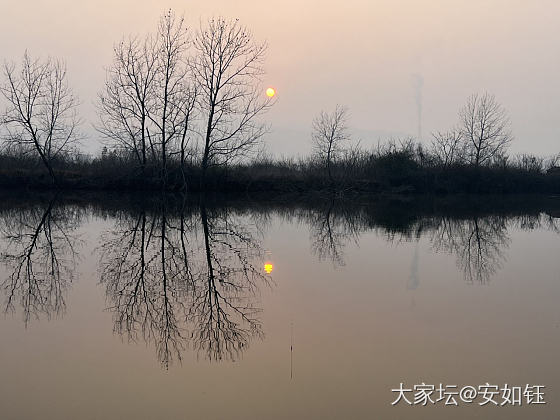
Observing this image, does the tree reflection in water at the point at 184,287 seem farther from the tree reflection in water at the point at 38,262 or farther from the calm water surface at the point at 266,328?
the tree reflection in water at the point at 38,262

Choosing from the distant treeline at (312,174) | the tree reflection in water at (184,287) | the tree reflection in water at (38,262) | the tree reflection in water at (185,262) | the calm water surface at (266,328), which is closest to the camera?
the calm water surface at (266,328)

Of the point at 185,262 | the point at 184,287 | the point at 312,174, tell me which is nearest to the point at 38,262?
the point at 185,262

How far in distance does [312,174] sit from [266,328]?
29.5 m

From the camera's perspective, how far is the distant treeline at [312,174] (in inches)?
1139

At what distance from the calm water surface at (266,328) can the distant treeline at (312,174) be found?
771 inches

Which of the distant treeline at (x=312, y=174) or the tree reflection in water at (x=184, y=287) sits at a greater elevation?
the distant treeline at (x=312, y=174)

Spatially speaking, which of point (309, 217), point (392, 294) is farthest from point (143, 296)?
point (309, 217)

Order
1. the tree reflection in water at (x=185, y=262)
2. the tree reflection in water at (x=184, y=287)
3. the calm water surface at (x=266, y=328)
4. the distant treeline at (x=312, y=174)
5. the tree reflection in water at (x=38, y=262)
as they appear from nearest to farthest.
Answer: the calm water surface at (x=266, y=328) → the tree reflection in water at (x=184, y=287) → the tree reflection in water at (x=185, y=262) → the tree reflection in water at (x=38, y=262) → the distant treeline at (x=312, y=174)

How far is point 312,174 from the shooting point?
33812 millimetres

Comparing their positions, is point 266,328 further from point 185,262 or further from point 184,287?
point 185,262

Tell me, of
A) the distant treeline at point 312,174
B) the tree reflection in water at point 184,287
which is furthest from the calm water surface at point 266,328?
the distant treeline at point 312,174

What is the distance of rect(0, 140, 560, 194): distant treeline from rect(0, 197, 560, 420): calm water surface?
19572 millimetres

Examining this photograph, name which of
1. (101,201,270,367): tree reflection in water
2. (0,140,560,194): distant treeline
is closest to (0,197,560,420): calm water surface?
(101,201,270,367): tree reflection in water

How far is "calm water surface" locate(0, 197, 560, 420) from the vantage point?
3.13 metres
